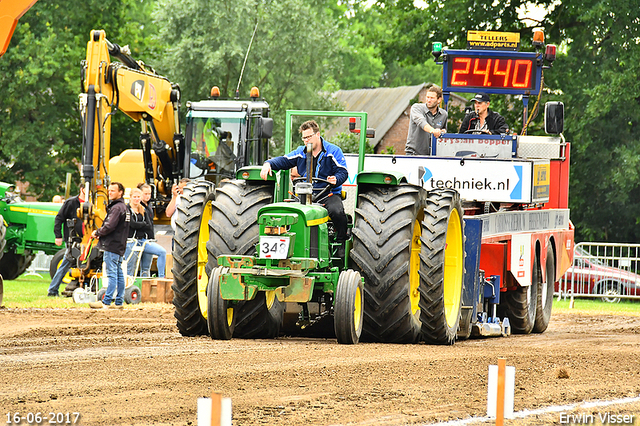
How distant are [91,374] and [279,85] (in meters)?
30.8

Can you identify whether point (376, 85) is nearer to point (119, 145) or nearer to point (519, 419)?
point (119, 145)

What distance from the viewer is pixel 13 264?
80.6 ft

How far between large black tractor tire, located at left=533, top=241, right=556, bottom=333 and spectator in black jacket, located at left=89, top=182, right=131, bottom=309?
6061 mm

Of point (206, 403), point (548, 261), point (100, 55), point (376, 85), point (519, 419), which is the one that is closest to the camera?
point (206, 403)

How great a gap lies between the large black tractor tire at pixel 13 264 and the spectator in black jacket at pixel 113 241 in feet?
31.0

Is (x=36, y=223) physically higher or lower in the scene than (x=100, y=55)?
lower

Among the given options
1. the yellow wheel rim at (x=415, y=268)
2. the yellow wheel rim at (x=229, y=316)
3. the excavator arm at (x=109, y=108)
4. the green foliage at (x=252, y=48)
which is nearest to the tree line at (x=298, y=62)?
the green foliage at (x=252, y=48)

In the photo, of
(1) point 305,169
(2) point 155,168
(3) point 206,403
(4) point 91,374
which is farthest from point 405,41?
(3) point 206,403

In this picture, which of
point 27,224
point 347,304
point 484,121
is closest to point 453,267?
point 347,304

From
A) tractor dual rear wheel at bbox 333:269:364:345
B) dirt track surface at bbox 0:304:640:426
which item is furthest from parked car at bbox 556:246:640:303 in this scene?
tractor dual rear wheel at bbox 333:269:364:345

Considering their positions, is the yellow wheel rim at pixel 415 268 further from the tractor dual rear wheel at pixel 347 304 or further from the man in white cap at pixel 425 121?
the man in white cap at pixel 425 121

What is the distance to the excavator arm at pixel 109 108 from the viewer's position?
17891 mm

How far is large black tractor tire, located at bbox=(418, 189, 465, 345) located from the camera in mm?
10422

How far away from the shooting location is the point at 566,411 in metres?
6.84
